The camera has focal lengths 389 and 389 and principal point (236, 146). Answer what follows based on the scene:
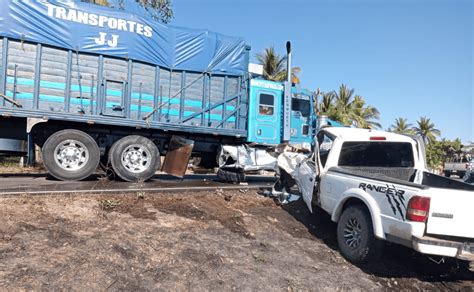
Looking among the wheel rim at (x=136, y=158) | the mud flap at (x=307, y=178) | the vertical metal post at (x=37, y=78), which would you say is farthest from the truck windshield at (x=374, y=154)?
the vertical metal post at (x=37, y=78)

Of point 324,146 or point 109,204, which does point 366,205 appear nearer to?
point 324,146

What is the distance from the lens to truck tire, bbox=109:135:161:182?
9.67m

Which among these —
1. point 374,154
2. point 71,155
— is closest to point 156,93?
point 71,155

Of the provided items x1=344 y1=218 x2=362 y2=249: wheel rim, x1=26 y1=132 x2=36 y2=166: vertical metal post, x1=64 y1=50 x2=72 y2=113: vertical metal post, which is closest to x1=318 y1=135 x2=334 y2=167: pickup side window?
x1=344 y1=218 x2=362 y2=249: wheel rim

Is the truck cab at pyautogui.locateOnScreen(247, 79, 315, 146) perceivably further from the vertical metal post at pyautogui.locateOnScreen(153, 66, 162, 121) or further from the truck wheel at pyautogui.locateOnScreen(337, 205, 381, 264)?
the truck wheel at pyautogui.locateOnScreen(337, 205, 381, 264)

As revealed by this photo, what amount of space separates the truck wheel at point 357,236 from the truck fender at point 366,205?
0.12 metres

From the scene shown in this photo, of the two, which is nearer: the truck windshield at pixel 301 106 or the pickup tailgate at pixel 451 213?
the pickup tailgate at pixel 451 213

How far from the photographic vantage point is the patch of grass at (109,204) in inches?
256

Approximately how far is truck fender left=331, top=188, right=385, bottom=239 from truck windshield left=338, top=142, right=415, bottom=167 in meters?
1.01

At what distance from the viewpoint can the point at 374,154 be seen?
6.77 m

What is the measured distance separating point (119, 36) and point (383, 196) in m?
7.49

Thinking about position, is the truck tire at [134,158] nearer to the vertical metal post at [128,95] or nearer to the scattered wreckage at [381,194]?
the vertical metal post at [128,95]

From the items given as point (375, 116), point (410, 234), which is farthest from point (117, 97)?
point (375, 116)

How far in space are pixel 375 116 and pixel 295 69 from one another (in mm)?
8870
